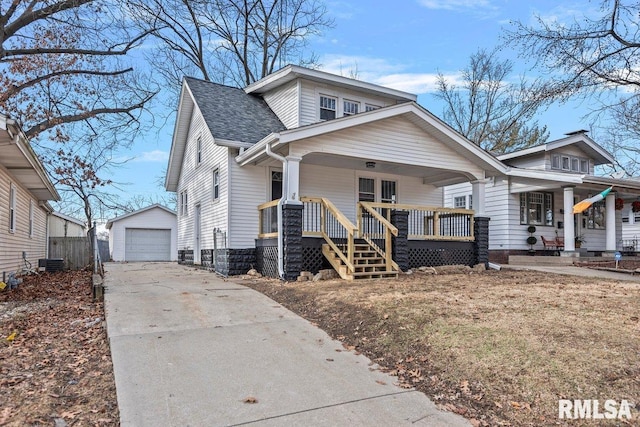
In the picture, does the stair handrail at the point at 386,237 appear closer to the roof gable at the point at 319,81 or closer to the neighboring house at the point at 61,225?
the roof gable at the point at 319,81

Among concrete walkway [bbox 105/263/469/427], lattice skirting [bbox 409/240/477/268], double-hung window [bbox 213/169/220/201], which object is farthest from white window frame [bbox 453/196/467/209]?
concrete walkway [bbox 105/263/469/427]

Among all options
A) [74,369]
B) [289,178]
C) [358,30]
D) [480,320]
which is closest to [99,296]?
→ [74,369]

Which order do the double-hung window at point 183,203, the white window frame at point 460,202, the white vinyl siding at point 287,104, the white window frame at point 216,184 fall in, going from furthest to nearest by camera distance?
the white window frame at point 460,202
the double-hung window at point 183,203
the white vinyl siding at point 287,104
the white window frame at point 216,184

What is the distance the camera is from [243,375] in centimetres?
425

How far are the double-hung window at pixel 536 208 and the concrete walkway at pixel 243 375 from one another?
14.1 meters

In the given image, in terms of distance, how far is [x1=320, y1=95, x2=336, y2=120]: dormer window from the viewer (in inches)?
558

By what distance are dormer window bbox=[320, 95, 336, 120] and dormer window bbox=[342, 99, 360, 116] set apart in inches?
15.8

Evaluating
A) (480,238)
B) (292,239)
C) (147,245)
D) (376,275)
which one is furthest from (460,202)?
(147,245)

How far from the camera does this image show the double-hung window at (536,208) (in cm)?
1761

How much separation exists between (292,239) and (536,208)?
41.1 ft

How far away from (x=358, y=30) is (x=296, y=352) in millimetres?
15528

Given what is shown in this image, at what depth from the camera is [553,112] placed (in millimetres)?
11023

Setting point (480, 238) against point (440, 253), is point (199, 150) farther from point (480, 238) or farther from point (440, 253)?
point (480, 238)

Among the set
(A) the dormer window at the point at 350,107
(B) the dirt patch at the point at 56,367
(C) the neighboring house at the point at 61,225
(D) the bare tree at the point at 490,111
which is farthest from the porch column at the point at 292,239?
(D) the bare tree at the point at 490,111
